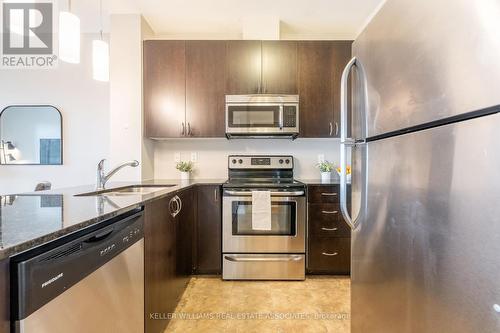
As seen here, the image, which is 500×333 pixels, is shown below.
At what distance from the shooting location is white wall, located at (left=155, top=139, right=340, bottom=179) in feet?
9.84

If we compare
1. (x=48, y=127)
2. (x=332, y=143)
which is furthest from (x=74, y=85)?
(x=332, y=143)

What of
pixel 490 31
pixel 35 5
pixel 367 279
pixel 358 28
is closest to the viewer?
pixel 490 31

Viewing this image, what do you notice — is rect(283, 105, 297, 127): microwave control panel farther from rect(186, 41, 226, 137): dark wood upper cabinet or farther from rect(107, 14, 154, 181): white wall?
rect(107, 14, 154, 181): white wall

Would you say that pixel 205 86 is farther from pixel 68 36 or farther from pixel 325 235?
pixel 325 235

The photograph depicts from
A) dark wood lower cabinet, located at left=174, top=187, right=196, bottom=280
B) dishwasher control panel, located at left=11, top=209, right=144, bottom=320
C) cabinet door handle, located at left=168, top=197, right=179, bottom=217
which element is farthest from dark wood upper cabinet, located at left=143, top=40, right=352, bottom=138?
dishwasher control panel, located at left=11, top=209, right=144, bottom=320

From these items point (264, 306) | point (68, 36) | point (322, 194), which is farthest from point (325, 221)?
point (68, 36)

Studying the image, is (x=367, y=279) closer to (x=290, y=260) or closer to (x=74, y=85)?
(x=290, y=260)

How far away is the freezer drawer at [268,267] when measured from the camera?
2383mm

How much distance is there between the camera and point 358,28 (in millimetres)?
2881

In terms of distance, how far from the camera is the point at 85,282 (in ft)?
2.72

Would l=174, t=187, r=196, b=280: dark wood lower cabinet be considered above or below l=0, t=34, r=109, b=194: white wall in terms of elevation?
below

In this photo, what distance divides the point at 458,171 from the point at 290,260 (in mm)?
1955

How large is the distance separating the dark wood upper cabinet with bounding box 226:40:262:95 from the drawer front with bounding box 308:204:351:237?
1351 mm

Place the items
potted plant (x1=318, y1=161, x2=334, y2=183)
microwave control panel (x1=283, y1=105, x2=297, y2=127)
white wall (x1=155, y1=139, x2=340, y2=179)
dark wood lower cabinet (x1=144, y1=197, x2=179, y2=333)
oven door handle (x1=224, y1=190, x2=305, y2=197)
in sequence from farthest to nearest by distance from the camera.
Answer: white wall (x1=155, y1=139, x2=340, y2=179) → potted plant (x1=318, y1=161, x2=334, y2=183) → microwave control panel (x1=283, y1=105, x2=297, y2=127) → oven door handle (x1=224, y1=190, x2=305, y2=197) → dark wood lower cabinet (x1=144, y1=197, x2=179, y2=333)
